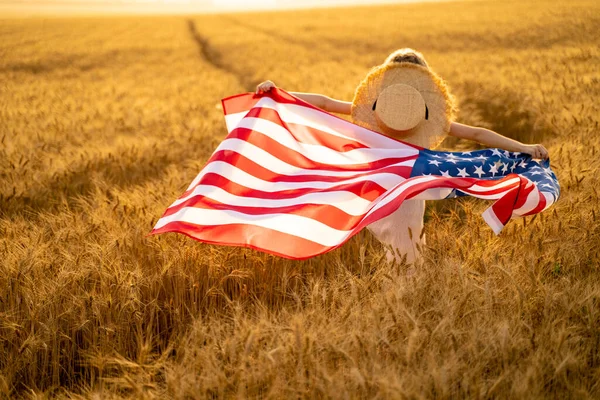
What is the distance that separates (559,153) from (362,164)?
1.53m

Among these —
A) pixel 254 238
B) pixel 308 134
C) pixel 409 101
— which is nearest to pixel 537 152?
pixel 409 101

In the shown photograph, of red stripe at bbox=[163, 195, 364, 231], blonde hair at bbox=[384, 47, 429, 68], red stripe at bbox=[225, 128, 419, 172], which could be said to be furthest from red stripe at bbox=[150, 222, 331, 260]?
blonde hair at bbox=[384, 47, 429, 68]

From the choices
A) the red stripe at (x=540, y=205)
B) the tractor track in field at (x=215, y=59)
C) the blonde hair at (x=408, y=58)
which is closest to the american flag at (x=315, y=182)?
the red stripe at (x=540, y=205)

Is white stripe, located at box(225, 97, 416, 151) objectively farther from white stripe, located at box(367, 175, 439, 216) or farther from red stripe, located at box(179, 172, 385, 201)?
white stripe, located at box(367, 175, 439, 216)

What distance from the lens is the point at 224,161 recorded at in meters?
3.04

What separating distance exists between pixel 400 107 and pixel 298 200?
753 mm

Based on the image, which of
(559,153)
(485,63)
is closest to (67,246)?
(559,153)

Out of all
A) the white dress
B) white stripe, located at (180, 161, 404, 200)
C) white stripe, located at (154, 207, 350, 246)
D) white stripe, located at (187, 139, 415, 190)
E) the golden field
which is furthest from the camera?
white stripe, located at (187, 139, 415, 190)

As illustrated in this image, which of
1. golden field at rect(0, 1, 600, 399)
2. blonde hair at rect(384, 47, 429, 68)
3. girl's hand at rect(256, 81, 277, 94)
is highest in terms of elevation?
blonde hair at rect(384, 47, 429, 68)

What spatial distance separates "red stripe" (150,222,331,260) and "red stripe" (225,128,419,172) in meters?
0.67

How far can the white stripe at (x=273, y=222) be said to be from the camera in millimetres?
2344

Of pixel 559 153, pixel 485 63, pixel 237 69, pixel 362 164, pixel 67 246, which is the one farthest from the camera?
pixel 237 69

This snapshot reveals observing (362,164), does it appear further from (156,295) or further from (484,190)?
(156,295)

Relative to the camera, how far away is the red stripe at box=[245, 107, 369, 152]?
302cm
